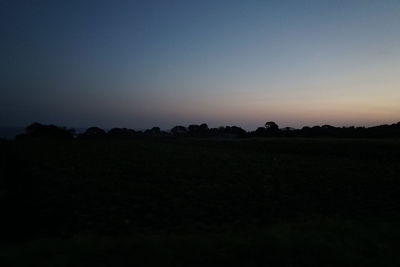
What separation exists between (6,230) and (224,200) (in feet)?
23.3

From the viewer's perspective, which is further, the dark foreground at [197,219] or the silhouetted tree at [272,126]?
the silhouetted tree at [272,126]

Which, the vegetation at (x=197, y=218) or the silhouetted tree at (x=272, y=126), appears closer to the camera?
the vegetation at (x=197, y=218)

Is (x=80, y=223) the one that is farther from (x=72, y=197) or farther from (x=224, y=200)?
(x=224, y=200)

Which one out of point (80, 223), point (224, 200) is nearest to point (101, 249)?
point (80, 223)

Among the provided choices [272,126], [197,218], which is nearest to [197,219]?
[197,218]

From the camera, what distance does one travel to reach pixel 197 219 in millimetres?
10312

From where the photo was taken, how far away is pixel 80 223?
951cm

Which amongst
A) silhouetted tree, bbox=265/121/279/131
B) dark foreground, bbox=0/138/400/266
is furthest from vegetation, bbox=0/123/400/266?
silhouetted tree, bbox=265/121/279/131

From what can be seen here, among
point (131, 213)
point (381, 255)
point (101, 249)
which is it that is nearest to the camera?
point (101, 249)

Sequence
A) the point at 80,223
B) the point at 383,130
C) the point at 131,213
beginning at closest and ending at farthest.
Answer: the point at 80,223
the point at 131,213
the point at 383,130

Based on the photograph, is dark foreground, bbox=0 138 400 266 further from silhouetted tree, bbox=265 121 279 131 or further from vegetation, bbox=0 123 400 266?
silhouetted tree, bbox=265 121 279 131

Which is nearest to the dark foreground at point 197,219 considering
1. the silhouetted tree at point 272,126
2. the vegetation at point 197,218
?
the vegetation at point 197,218

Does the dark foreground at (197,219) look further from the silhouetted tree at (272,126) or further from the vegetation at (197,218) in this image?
the silhouetted tree at (272,126)

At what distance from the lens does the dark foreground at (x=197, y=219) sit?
630cm
